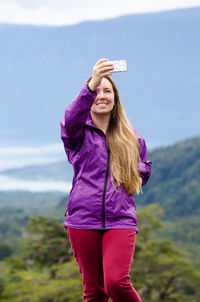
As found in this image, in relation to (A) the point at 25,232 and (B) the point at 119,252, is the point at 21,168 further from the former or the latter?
(B) the point at 119,252

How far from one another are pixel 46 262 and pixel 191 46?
124100mm

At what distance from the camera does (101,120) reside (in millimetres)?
2576

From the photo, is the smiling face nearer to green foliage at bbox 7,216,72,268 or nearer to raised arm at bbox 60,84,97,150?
raised arm at bbox 60,84,97,150

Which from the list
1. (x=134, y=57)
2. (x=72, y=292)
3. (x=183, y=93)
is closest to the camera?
(x=72, y=292)

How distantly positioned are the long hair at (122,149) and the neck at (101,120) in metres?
0.02

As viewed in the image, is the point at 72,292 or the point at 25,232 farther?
the point at 25,232

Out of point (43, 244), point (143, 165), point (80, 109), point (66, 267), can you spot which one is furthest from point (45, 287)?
point (80, 109)

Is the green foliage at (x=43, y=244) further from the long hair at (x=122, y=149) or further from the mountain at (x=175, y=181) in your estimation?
the mountain at (x=175, y=181)

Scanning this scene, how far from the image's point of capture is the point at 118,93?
8.52 feet

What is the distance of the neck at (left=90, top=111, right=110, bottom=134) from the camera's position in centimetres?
257

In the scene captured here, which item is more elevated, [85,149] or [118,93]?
[118,93]

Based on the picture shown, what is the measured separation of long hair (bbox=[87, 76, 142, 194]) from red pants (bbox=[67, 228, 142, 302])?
0.69 ft

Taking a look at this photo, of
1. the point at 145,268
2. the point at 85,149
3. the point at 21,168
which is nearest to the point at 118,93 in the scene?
the point at 85,149

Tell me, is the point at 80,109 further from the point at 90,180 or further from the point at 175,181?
the point at 175,181
